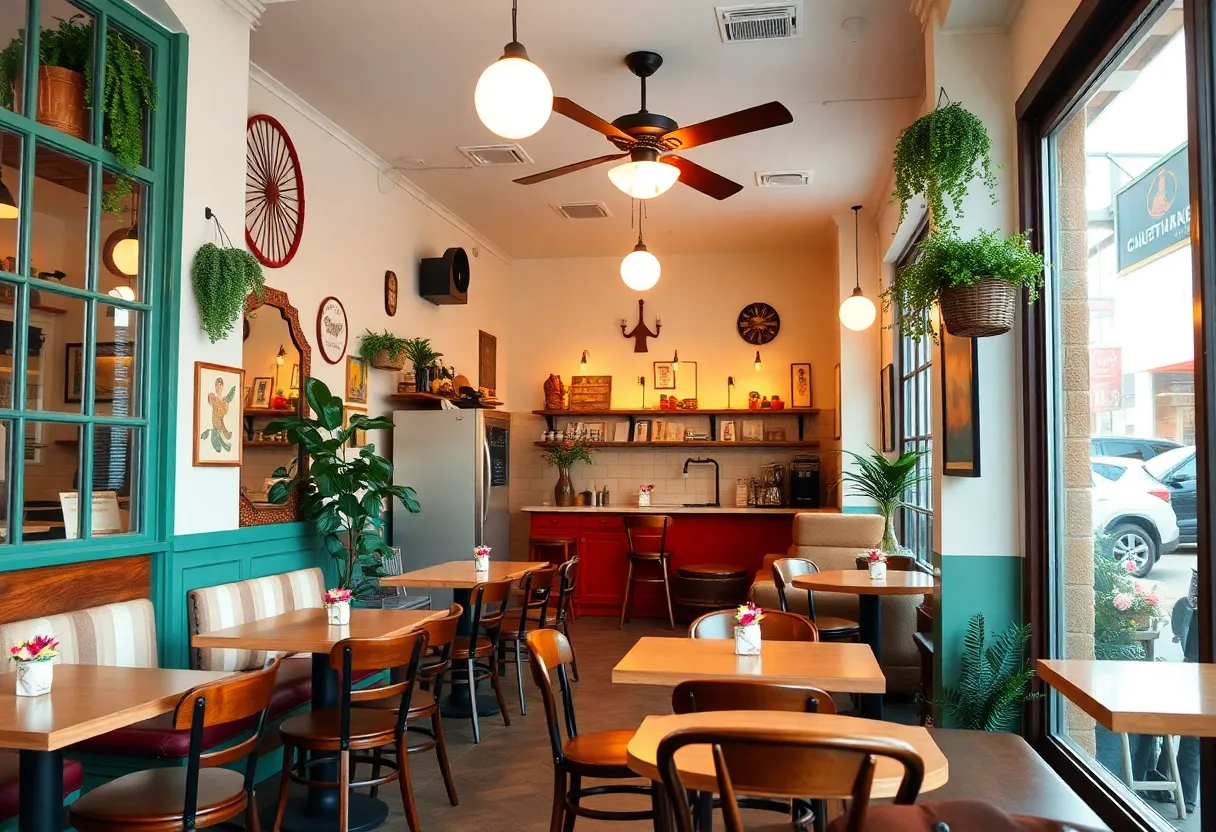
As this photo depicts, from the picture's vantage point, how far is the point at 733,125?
14.4 ft

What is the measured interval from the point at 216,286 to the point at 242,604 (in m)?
1.53

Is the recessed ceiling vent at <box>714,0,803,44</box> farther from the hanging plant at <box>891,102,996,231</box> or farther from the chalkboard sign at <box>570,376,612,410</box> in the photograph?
the chalkboard sign at <box>570,376,612,410</box>

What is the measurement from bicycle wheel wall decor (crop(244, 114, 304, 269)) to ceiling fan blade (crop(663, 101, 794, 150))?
8.25ft

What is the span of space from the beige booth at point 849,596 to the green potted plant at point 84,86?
4.41 metres

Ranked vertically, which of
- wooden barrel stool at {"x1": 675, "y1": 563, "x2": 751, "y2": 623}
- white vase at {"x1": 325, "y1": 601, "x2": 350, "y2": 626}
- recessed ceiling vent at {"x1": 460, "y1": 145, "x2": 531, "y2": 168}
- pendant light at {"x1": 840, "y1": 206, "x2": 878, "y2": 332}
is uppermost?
recessed ceiling vent at {"x1": 460, "y1": 145, "x2": 531, "y2": 168}

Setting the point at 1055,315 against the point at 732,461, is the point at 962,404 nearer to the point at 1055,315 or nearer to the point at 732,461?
the point at 1055,315

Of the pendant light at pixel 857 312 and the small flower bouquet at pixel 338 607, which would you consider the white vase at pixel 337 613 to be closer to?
the small flower bouquet at pixel 338 607

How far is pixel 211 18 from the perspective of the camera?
4418mm

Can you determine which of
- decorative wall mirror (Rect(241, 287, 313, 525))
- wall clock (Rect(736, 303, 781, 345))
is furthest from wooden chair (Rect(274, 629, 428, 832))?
wall clock (Rect(736, 303, 781, 345))

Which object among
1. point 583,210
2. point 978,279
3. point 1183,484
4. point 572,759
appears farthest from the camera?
point 583,210

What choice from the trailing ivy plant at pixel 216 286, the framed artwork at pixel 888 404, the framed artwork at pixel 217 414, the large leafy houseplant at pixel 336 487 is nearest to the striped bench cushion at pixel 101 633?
the framed artwork at pixel 217 414

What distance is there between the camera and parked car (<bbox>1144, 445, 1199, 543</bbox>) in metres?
2.60

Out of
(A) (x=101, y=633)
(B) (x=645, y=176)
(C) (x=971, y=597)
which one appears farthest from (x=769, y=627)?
(A) (x=101, y=633)

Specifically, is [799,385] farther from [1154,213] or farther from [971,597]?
[1154,213]
